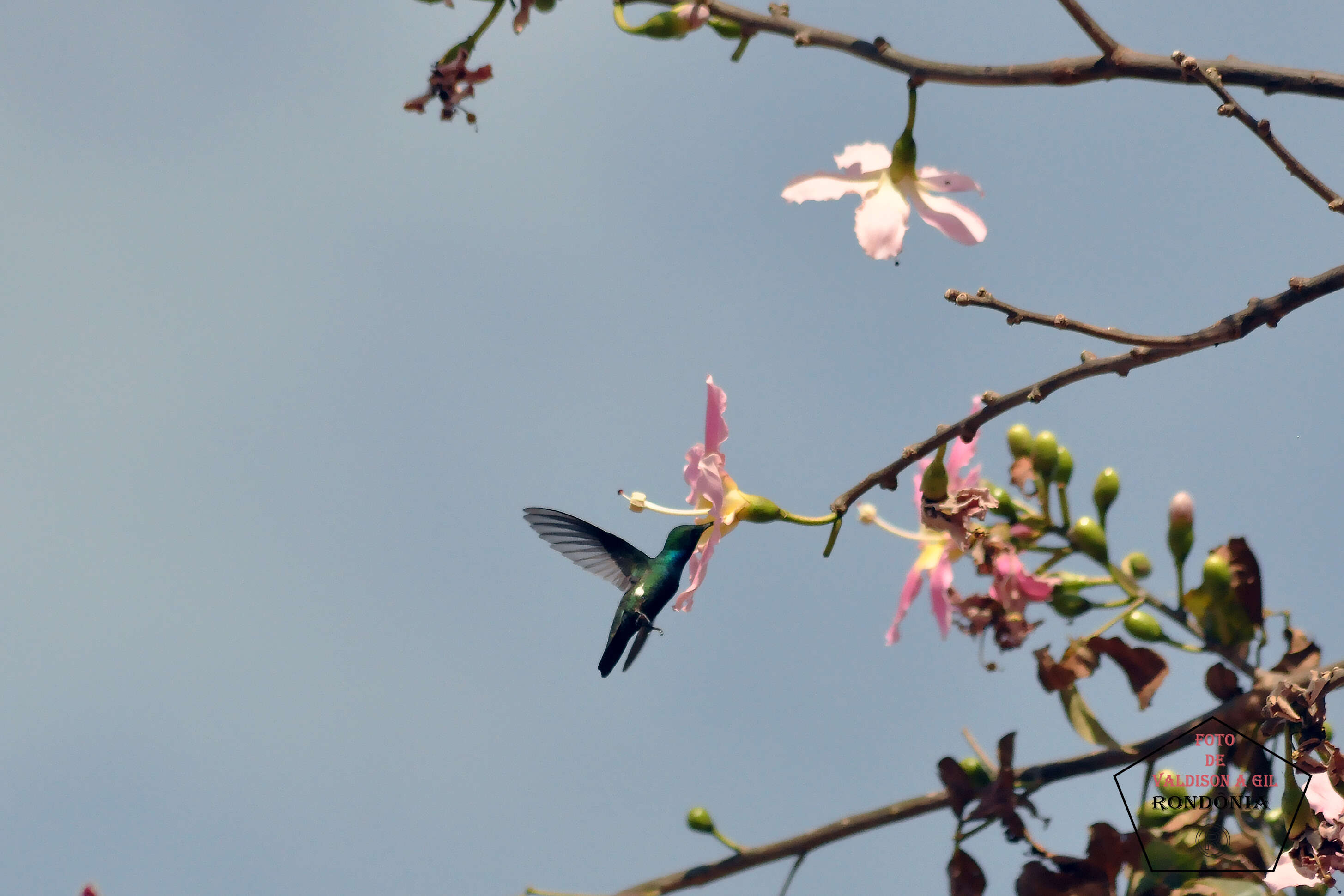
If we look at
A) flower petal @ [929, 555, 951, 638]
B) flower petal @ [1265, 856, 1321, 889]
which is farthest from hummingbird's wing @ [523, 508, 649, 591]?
flower petal @ [1265, 856, 1321, 889]

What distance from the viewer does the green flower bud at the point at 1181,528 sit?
256 cm

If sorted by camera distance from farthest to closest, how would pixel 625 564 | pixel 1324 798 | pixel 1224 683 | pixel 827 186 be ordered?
pixel 625 564 < pixel 1224 683 < pixel 827 186 < pixel 1324 798

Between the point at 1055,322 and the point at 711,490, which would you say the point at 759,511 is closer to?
the point at 711,490

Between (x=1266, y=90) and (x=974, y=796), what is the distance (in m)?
1.31

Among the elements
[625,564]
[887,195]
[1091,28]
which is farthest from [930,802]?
[1091,28]

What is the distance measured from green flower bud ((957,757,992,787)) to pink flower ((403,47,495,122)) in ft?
5.22

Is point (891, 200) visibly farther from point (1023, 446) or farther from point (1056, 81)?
Result: point (1023, 446)

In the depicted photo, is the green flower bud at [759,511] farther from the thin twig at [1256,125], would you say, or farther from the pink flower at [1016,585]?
the thin twig at [1256,125]

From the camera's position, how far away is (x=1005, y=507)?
2678mm

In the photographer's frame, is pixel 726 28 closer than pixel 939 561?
Yes

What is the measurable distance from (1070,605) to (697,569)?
3.09ft

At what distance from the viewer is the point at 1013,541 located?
8.63 feet

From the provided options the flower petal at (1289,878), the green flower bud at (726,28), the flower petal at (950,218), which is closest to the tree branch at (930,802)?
the flower petal at (1289,878)

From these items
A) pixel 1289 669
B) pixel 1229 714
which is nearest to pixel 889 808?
pixel 1229 714
